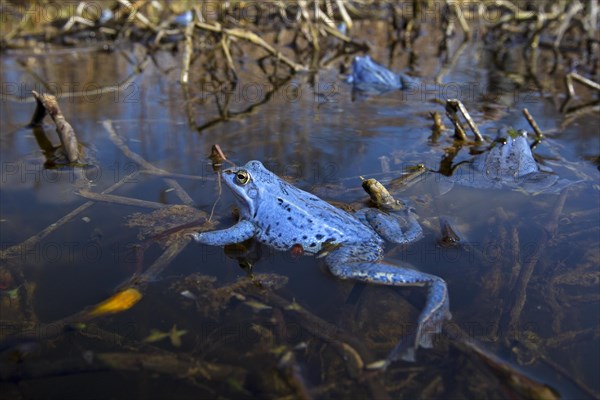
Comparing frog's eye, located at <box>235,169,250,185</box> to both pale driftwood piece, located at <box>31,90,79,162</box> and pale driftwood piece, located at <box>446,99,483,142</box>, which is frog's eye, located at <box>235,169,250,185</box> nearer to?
pale driftwood piece, located at <box>31,90,79,162</box>

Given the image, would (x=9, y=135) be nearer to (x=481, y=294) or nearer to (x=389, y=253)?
(x=389, y=253)

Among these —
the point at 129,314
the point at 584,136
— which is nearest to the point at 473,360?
the point at 129,314

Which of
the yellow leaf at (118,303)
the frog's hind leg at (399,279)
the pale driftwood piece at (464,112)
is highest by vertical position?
the pale driftwood piece at (464,112)

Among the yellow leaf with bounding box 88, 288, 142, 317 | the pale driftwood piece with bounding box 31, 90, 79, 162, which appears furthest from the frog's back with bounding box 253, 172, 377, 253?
the pale driftwood piece with bounding box 31, 90, 79, 162

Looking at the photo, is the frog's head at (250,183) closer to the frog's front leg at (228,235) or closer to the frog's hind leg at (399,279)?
the frog's front leg at (228,235)

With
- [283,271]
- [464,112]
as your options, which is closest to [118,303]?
[283,271]

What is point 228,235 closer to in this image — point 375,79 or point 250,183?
point 250,183

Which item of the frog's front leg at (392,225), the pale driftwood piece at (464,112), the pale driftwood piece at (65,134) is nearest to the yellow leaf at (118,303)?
the frog's front leg at (392,225)
